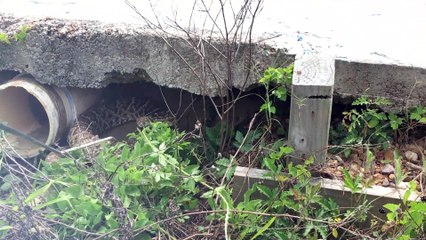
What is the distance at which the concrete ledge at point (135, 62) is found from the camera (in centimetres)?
240

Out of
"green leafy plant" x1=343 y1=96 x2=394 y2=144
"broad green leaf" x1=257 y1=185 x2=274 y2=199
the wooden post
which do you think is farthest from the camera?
"green leafy plant" x1=343 y1=96 x2=394 y2=144

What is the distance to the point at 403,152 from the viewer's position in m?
2.42

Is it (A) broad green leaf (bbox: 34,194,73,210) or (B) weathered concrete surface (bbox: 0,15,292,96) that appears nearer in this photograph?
(A) broad green leaf (bbox: 34,194,73,210)

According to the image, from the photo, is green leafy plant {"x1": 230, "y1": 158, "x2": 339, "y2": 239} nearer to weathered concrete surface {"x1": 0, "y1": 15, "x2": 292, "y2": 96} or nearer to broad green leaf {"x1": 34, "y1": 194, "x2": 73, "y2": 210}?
weathered concrete surface {"x1": 0, "y1": 15, "x2": 292, "y2": 96}

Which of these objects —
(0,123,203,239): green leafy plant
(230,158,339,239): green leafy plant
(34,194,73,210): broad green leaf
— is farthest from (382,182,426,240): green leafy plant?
(34,194,73,210): broad green leaf

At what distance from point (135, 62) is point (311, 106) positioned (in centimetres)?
111

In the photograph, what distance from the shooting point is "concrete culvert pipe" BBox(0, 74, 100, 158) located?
2.90m

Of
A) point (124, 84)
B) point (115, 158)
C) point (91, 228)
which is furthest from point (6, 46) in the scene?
point (91, 228)

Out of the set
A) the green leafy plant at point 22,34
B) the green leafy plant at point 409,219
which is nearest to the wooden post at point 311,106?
the green leafy plant at point 409,219

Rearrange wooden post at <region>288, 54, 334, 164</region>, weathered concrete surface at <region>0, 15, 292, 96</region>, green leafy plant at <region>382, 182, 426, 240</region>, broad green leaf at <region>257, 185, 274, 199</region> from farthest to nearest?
weathered concrete surface at <region>0, 15, 292, 96</region>, broad green leaf at <region>257, 185, 274, 199</region>, wooden post at <region>288, 54, 334, 164</region>, green leafy plant at <region>382, 182, 426, 240</region>

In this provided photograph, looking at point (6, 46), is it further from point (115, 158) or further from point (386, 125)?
point (386, 125)

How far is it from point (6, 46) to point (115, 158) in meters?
1.05

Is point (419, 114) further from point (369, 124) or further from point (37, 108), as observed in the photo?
point (37, 108)

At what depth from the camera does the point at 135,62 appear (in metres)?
2.76
